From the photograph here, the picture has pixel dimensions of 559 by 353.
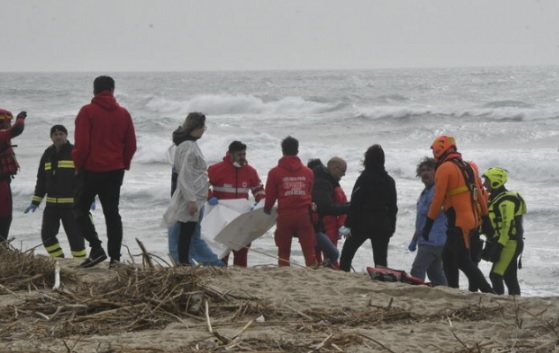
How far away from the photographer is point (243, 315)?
623cm

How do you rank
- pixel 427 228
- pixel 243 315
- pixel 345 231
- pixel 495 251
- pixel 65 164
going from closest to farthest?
pixel 243 315
pixel 427 228
pixel 495 251
pixel 345 231
pixel 65 164

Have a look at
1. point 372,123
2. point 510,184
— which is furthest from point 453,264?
point 372,123

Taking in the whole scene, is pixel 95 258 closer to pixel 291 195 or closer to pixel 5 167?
pixel 5 167

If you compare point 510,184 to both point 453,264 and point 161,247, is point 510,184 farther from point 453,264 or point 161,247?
point 453,264

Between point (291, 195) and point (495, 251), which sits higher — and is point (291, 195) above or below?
above

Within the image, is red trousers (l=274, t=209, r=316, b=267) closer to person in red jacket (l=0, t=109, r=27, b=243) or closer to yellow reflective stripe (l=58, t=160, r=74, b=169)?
yellow reflective stripe (l=58, t=160, r=74, b=169)

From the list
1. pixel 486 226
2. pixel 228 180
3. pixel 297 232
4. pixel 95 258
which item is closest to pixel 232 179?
pixel 228 180

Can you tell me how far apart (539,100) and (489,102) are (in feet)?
8.97

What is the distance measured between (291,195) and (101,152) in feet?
8.49

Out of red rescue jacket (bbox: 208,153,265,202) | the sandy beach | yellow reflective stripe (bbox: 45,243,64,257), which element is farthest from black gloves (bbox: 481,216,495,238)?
yellow reflective stripe (bbox: 45,243,64,257)

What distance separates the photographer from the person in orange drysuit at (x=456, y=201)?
8359 millimetres

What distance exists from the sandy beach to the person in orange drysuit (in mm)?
1056

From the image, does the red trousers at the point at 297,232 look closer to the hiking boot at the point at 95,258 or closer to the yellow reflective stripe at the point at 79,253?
the yellow reflective stripe at the point at 79,253

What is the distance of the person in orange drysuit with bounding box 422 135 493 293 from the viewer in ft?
27.4
